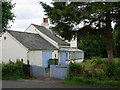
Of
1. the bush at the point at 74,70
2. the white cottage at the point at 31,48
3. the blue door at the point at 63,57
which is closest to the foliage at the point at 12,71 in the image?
the bush at the point at 74,70

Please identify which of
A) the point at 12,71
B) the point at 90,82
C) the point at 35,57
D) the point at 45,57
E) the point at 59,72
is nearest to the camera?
the point at 90,82

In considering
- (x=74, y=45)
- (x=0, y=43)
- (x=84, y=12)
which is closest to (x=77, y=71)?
(x=84, y=12)

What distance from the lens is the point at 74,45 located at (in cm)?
4284

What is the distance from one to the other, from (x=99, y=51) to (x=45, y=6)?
122 feet

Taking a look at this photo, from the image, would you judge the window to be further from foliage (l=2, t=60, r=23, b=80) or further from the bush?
the bush

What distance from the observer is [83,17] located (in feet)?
50.9

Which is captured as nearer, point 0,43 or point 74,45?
point 0,43

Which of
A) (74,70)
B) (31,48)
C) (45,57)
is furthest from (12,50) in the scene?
(74,70)

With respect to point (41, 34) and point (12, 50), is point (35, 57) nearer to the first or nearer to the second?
point (12, 50)

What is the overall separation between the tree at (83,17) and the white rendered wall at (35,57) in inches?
405

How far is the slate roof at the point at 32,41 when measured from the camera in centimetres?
2824

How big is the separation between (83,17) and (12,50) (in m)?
14.8

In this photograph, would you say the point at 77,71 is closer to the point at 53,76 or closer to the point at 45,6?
the point at 53,76

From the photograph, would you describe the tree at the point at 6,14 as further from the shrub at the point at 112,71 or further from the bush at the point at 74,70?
the shrub at the point at 112,71
